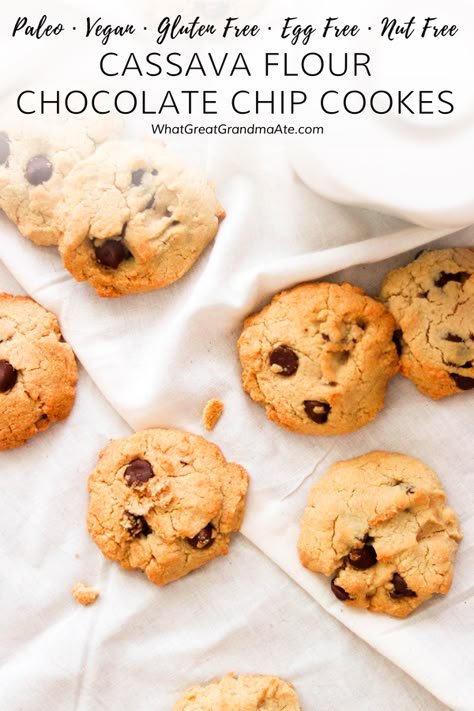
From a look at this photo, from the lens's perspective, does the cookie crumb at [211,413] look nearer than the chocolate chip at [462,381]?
No

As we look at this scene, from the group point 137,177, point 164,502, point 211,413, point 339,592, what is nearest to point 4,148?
point 137,177

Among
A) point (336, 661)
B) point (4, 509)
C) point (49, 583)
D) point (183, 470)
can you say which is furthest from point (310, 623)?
point (4, 509)

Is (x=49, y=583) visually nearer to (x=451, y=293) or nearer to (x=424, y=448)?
(x=424, y=448)

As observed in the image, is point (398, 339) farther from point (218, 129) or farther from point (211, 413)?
point (218, 129)

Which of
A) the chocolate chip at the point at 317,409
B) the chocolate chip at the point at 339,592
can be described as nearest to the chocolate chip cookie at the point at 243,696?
the chocolate chip at the point at 339,592

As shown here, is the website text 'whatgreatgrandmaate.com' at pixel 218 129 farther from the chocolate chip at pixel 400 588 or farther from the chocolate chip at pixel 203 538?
the chocolate chip at pixel 400 588

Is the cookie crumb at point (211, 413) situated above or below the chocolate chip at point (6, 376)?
below
